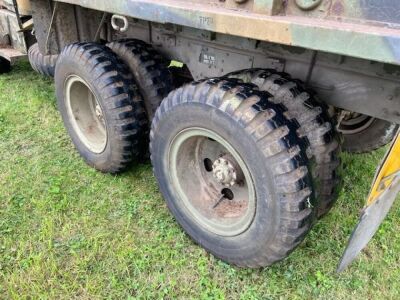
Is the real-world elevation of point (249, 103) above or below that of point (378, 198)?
above

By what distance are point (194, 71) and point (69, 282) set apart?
162cm

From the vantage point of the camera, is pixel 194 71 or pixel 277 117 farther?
pixel 194 71

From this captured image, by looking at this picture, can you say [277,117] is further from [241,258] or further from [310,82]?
[241,258]

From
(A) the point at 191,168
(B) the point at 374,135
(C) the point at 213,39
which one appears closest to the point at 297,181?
(A) the point at 191,168

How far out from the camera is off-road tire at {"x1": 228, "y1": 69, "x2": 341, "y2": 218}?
2.20 metres

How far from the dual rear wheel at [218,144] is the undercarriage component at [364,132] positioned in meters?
1.32

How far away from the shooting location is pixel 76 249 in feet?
8.82

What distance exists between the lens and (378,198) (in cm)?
190

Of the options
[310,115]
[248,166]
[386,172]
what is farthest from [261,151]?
[386,172]

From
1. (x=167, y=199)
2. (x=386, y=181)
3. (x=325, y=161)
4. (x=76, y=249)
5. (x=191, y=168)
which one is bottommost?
(x=76, y=249)

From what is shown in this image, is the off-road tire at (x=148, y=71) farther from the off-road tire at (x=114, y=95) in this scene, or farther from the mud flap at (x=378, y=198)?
the mud flap at (x=378, y=198)

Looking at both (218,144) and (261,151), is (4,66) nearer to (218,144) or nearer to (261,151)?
(218,144)

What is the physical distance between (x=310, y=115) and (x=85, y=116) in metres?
2.11

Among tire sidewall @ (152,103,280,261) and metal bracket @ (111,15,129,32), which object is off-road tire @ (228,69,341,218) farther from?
metal bracket @ (111,15,129,32)
